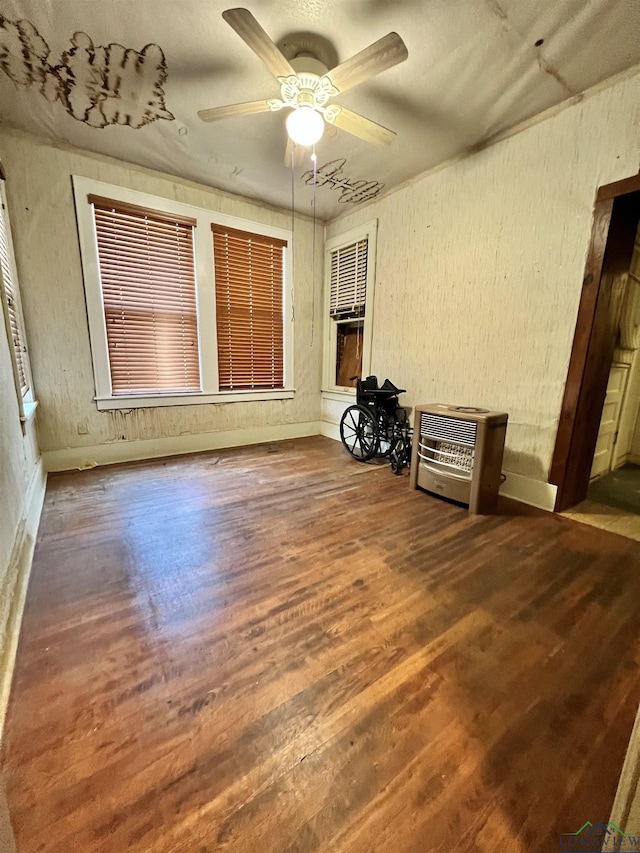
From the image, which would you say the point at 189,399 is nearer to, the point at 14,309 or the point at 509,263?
the point at 14,309

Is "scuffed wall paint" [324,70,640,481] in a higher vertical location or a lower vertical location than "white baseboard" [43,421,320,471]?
higher

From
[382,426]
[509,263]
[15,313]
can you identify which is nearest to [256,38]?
[509,263]

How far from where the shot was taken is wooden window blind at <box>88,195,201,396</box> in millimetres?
→ 3113

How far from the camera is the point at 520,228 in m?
2.47

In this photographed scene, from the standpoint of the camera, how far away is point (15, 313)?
2.52m

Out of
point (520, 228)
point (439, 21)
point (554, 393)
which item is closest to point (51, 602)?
point (554, 393)

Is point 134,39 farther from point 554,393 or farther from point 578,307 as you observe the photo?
point 554,393

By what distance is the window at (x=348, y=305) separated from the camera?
12.5ft

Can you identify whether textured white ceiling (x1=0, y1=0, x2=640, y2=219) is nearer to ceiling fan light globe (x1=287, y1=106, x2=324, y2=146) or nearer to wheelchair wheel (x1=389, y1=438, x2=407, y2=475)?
ceiling fan light globe (x1=287, y1=106, x2=324, y2=146)

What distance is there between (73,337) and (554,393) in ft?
13.6

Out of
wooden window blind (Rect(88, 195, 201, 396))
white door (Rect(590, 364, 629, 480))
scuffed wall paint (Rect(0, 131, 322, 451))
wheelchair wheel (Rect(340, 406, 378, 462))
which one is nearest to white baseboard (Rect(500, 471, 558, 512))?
white door (Rect(590, 364, 629, 480))

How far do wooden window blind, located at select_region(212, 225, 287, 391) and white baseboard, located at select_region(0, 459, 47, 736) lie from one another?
7.39 ft

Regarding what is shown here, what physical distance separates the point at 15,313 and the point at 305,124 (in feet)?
8.32

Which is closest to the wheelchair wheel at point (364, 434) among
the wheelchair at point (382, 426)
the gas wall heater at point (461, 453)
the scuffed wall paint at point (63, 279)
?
the wheelchair at point (382, 426)
